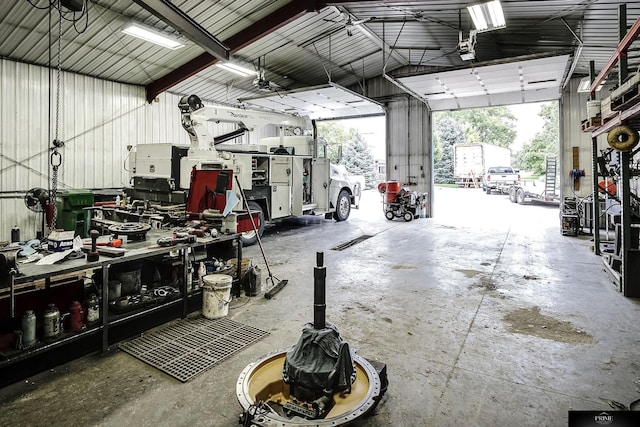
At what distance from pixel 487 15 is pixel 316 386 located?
23.5ft

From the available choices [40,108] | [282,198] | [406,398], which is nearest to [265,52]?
[282,198]

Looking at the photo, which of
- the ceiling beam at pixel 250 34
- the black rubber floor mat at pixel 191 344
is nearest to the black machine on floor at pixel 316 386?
the black rubber floor mat at pixel 191 344

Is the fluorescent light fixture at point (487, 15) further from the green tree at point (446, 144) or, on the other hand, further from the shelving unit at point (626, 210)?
the green tree at point (446, 144)

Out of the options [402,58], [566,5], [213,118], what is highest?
[402,58]

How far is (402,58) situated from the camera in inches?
508

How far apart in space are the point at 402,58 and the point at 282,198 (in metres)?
7.47

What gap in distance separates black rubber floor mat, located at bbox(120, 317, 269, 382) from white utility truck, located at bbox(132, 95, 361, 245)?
8.01ft

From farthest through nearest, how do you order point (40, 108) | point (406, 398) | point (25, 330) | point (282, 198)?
point (282, 198), point (40, 108), point (25, 330), point (406, 398)

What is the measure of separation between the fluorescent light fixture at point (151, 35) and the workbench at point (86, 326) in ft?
18.0

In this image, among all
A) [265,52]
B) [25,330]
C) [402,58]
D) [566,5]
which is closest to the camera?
[25,330]

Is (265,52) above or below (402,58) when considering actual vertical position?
below

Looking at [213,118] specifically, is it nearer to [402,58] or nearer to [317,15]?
[317,15]

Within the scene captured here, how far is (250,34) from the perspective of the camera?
855 centimetres

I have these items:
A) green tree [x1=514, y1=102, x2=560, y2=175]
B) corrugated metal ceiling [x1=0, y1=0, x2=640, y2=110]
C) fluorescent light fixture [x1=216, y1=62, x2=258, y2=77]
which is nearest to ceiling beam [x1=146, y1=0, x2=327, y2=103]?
corrugated metal ceiling [x1=0, y1=0, x2=640, y2=110]
